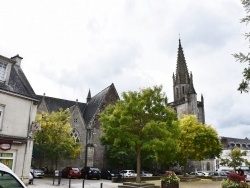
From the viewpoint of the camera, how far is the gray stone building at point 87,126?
37.7m

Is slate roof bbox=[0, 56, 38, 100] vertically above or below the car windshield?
above

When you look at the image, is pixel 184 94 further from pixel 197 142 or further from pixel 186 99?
pixel 197 142

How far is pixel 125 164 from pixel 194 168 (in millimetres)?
25189

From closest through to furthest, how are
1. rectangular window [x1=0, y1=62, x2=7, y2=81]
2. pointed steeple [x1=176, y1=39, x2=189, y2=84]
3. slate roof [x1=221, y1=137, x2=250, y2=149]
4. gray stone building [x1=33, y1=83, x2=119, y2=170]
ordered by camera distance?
rectangular window [x1=0, y1=62, x2=7, y2=81]
gray stone building [x1=33, y1=83, x2=119, y2=170]
pointed steeple [x1=176, y1=39, x2=189, y2=84]
slate roof [x1=221, y1=137, x2=250, y2=149]

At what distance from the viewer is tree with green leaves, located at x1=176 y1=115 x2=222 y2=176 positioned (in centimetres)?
2927

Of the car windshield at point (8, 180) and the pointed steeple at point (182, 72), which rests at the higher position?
the pointed steeple at point (182, 72)

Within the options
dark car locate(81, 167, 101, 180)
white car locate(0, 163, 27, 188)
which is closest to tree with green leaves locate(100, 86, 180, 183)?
dark car locate(81, 167, 101, 180)

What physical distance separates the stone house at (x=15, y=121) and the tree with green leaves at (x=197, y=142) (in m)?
18.0

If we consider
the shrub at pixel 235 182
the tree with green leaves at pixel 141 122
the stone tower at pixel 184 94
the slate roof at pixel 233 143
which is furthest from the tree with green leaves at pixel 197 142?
the slate roof at pixel 233 143

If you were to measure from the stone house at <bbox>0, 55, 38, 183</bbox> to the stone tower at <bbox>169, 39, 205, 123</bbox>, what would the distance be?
50.8 metres

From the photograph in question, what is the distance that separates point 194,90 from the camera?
64875 mm

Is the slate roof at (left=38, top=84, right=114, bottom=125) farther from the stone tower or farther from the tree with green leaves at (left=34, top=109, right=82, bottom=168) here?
the stone tower

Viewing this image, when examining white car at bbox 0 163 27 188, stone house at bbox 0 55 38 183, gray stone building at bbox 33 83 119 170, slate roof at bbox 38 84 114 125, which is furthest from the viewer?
slate roof at bbox 38 84 114 125

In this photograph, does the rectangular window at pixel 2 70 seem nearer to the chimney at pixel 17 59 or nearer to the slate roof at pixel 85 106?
the chimney at pixel 17 59
